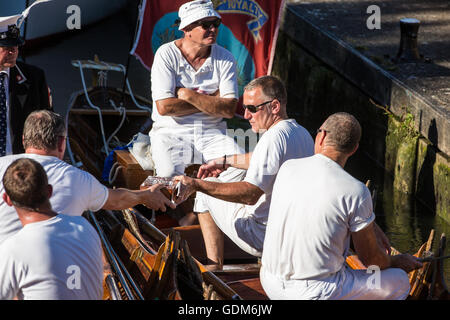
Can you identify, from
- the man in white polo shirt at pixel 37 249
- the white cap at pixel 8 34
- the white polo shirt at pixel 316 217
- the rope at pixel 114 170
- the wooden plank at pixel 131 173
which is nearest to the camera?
the man in white polo shirt at pixel 37 249

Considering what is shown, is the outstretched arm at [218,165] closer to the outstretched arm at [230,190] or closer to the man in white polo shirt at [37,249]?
the outstretched arm at [230,190]

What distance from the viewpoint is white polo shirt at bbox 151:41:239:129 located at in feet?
21.0

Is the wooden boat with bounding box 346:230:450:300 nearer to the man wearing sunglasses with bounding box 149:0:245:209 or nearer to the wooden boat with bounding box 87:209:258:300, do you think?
the wooden boat with bounding box 87:209:258:300

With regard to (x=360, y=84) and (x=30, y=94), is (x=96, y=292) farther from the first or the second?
(x=360, y=84)

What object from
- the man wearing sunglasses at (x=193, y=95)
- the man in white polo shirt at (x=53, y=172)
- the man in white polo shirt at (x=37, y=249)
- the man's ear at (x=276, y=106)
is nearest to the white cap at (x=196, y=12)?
the man wearing sunglasses at (x=193, y=95)

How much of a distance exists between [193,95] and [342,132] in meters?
2.44

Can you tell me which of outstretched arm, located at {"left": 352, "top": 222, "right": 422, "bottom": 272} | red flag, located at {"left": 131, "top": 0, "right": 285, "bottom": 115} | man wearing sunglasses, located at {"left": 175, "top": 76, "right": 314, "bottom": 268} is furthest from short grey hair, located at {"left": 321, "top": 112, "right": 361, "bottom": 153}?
red flag, located at {"left": 131, "top": 0, "right": 285, "bottom": 115}

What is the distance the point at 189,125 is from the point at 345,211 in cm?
276

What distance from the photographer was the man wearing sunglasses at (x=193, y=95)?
6.34 m

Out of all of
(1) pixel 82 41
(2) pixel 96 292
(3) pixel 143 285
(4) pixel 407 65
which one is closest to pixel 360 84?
(4) pixel 407 65

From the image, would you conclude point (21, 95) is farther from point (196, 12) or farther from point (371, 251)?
point (371, 251)

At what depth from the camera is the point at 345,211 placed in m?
3.93

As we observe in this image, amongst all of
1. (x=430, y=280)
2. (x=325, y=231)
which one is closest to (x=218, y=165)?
(x=430, y=280)

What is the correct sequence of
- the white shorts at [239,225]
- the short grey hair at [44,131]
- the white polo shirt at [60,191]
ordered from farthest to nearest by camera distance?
the white shorts at [239,225]
the short grey hair at [44,131]
the white polo shirt at [60,191]
